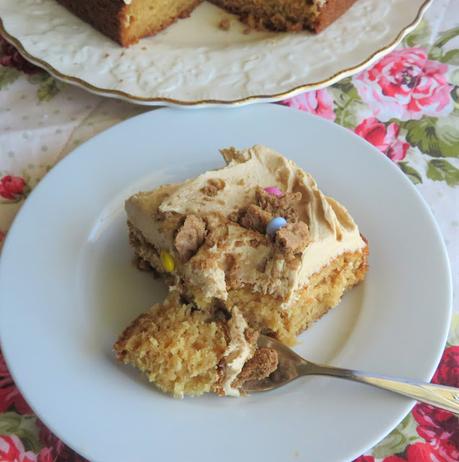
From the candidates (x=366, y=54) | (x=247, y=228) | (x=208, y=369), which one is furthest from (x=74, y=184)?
(x=366, y=54)

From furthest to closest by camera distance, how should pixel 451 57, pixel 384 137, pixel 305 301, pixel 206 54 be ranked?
pixel 451 57 → pixel 206 54 → pixel 384 137 → pixel 305 301

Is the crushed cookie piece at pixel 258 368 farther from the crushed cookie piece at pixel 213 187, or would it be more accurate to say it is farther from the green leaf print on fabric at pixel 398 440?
the crushed cookie piece at pixel 213 187

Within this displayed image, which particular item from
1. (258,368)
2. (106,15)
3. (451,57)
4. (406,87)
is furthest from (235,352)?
(451,57)

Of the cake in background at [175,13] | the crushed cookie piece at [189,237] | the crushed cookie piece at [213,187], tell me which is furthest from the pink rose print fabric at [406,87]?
the crushed cookie piece at [189,237]

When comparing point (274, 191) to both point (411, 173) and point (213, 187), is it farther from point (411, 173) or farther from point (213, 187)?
point (411, 173)

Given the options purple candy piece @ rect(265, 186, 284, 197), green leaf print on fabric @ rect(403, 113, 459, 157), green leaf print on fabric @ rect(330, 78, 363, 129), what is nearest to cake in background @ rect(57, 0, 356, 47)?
green leaf print on fabric @ rect(330, 78, 363, 129)

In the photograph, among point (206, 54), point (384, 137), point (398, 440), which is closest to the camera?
point (398, 440)
